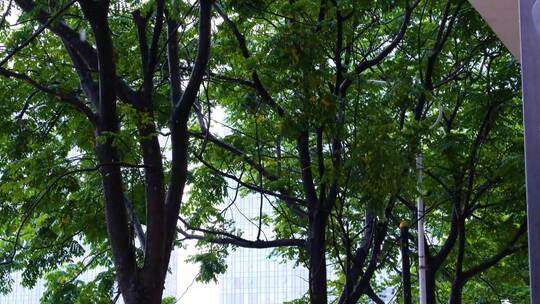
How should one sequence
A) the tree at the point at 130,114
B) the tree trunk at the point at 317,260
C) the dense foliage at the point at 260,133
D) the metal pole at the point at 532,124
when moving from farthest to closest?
the tree trunk at the point at 317,260 < the dense foliage at the point at 260,133 < the tree at the point at 130,114 < the metal pole at the point at 532,124

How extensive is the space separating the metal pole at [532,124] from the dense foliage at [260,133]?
4.77m

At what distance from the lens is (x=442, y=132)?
32.8 feet

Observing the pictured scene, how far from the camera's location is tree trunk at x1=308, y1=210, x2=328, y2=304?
8062 millimetres

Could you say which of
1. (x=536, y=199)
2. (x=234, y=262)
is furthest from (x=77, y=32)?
(x=234, y=262)

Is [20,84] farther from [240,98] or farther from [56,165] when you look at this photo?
[240,98]

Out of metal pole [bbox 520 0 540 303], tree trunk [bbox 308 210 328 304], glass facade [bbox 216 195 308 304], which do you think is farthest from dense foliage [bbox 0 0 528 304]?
glass facade [bbox 216 195 308 304]

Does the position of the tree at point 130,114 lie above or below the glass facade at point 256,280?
below

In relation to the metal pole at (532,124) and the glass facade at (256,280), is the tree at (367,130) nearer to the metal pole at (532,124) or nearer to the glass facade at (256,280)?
the metal pole at (532,124)

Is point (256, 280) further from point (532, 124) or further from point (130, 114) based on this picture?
point (532, 124)

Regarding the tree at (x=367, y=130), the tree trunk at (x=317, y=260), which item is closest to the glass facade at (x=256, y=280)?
the tree at (x=367, y=130)

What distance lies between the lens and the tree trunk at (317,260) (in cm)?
806

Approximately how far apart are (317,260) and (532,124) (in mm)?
6294

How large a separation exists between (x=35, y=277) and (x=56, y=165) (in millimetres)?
2976

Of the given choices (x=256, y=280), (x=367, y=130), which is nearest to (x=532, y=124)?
(x=367, y=130)
